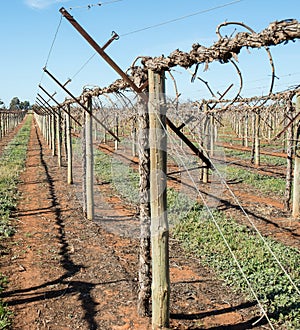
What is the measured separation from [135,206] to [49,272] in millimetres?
4180

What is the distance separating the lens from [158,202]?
400 centimetres

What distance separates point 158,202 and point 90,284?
2022 mm

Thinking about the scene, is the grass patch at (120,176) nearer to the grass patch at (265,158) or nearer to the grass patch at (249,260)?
the grass patch at (249,260)

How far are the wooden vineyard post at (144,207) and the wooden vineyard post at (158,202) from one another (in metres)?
0.23

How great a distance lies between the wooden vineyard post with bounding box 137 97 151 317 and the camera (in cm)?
427

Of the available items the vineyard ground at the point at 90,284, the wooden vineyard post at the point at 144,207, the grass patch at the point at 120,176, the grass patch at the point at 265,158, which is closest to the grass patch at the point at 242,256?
the vineyard ground at the point at 90,284

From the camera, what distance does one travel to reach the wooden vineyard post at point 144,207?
4266 millimetres

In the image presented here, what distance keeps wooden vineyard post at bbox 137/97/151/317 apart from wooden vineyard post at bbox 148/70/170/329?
230mm

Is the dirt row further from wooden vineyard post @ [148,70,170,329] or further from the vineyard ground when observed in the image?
wooden vineyard post @ [148,70,170,329]

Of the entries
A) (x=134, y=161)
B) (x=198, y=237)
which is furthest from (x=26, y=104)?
(x=198, y=237)

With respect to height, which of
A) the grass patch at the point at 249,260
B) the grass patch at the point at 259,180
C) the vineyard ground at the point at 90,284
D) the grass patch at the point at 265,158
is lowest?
the vineyard ground at the point at 90,284

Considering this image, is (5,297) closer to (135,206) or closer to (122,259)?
(122,259)


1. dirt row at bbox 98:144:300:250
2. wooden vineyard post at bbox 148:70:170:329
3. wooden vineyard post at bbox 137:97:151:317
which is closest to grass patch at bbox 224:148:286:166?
dirt row at bbox 98:144:300:250

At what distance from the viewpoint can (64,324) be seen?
4277 mm
